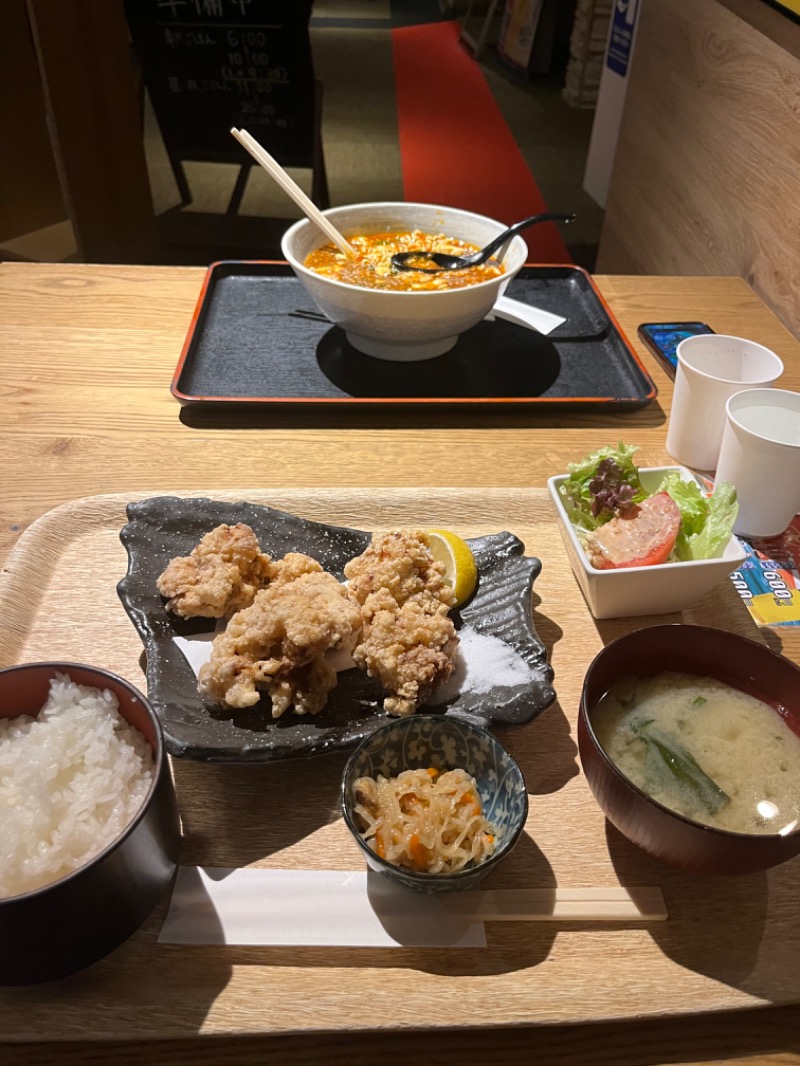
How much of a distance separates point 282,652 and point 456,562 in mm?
384

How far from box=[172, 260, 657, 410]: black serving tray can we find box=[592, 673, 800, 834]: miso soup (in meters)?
1.11

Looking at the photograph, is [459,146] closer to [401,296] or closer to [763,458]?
[401,296]

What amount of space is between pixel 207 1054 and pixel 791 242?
2.72 metres

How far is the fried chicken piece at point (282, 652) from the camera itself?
1.30 meters

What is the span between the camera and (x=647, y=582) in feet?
4.89

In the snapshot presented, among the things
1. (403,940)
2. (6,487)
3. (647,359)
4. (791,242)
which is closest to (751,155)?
(791,242)

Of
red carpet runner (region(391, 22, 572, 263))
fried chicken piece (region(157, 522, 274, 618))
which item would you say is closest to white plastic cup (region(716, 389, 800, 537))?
fried chicken piece (region(157, 522, 274, 618))

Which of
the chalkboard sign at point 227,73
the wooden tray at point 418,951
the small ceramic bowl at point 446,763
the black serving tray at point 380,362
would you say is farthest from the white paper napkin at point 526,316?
the chalkboard sign at point 227,73

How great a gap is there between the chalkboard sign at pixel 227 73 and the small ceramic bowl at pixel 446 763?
12.2 ft

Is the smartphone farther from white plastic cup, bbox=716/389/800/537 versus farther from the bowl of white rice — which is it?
the bowl of white rice

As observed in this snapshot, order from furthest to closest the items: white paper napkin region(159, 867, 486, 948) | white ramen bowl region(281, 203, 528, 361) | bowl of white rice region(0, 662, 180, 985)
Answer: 1. white ramen bowl region(281, 203, 528, 361)
2. white paper napkin region(159, 867, 486, 948)
3. bowl of white rice region(0, 662, 180, 985)

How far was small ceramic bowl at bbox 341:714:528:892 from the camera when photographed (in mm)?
1070

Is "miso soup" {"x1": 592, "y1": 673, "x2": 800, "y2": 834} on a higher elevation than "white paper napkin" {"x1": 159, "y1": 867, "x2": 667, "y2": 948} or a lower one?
higher

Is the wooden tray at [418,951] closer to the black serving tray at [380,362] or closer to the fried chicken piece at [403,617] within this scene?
the fried chicken piece at [403,617]
